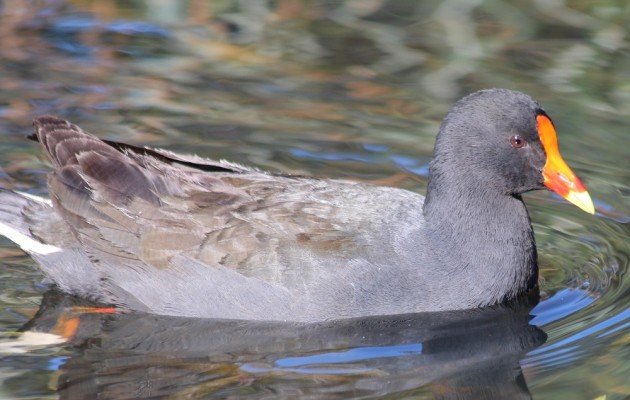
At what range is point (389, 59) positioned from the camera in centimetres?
1145

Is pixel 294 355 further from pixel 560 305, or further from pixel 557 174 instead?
pixel 557 174

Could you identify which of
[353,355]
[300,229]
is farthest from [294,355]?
[300,229]

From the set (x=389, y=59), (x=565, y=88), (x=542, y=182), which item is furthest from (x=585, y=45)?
(x=542, y=182)

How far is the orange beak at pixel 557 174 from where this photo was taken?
24.1 ft

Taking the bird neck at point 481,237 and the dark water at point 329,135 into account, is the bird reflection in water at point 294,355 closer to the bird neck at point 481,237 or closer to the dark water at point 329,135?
the dark water at point 329,135

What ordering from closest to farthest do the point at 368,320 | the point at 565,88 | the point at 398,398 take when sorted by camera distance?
the point at 398,398
the point at 368,320
the point at 565,88

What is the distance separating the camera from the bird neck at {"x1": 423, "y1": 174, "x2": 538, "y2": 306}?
7.25m

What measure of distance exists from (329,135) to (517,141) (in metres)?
2.72

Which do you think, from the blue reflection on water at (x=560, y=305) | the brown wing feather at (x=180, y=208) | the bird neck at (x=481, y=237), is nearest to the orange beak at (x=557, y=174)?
the bird neck at (x=481, y=237)

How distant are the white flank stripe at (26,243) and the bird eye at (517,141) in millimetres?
2992

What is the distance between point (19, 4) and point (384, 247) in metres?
6.70

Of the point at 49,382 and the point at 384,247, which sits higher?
the point at 384,247

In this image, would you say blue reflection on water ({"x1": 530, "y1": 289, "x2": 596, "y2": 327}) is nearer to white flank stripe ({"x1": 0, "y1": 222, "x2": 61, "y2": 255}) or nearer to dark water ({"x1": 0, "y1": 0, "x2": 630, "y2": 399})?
dark water ({"x1": 0, "y1": 0, "x2": 630, "y2": 399})

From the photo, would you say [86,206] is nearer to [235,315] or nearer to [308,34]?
[235,315]
